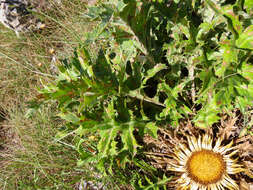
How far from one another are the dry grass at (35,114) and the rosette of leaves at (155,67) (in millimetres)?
717

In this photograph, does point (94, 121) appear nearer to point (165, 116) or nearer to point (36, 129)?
point (165, 116)

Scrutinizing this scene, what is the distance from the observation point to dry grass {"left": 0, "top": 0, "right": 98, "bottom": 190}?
2727mm

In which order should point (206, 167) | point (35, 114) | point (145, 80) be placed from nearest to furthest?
point (145, 80)
point (206, 167)
point (35, 114)

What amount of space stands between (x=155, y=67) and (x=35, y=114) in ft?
5.73

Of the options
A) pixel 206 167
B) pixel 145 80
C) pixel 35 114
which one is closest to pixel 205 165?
pixel 206 167

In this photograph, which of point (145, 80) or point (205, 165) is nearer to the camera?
point (145, 80)

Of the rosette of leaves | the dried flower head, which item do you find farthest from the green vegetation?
the dried flower head

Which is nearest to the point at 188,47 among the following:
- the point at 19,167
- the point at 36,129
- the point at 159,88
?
the point at 159,88

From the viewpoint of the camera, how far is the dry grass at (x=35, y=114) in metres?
2.73

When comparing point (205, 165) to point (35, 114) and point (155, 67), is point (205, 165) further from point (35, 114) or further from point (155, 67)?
point (35, 114)

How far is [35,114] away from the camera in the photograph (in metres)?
3.00

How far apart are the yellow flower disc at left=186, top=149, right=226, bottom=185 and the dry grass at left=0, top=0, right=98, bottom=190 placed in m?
1.11

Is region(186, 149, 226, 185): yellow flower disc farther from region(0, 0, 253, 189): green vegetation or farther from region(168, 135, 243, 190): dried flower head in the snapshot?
region(0, 0, 253, 189): green vegetation

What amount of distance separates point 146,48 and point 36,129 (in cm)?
179
